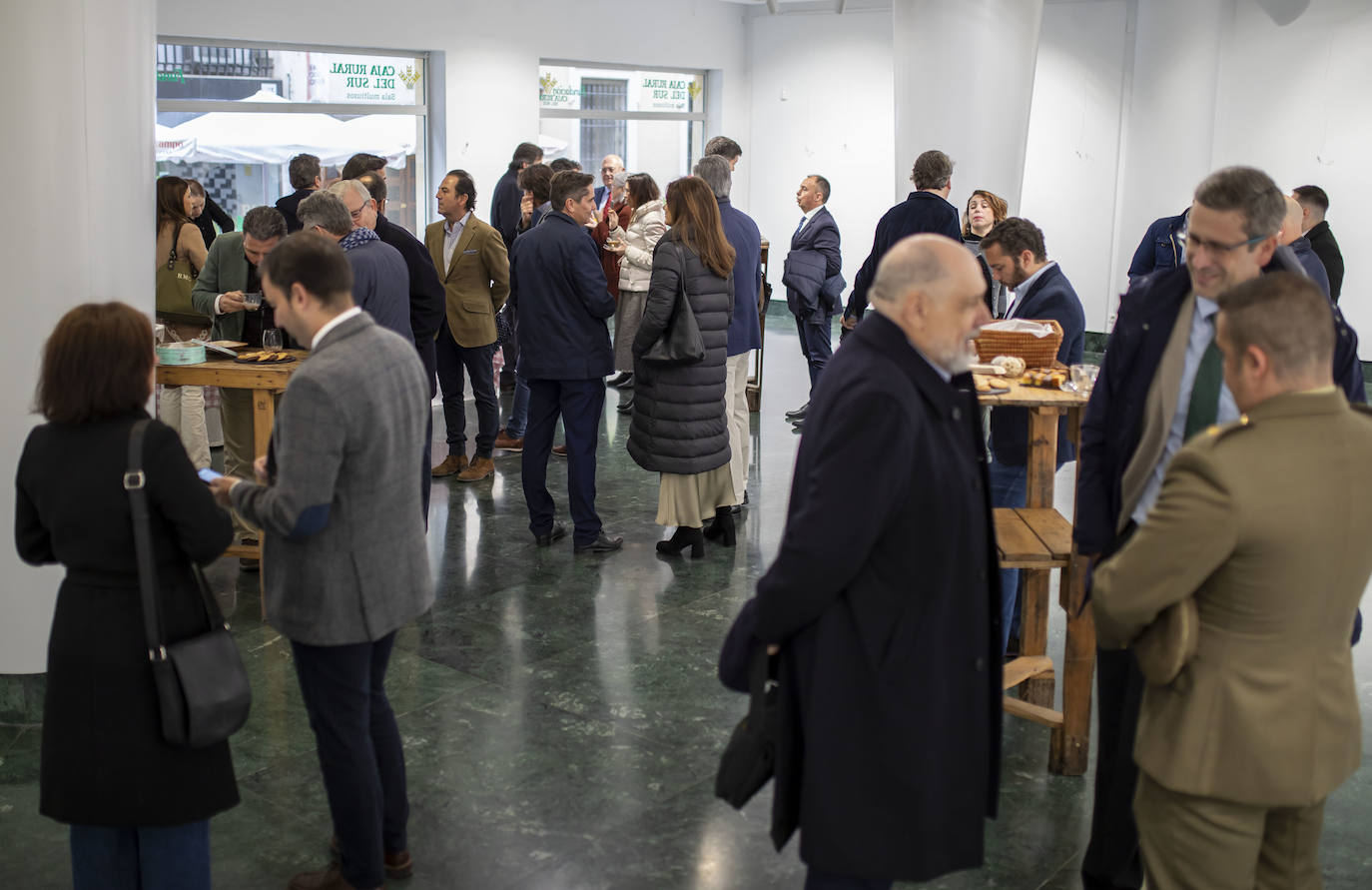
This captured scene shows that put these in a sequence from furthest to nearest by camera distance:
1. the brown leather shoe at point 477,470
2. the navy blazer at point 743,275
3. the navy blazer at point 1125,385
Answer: the brown leather shoe at point 477,470 < the navy blazer at point 743,275 < the navy blazer at point 1125,385

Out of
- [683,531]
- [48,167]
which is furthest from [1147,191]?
[48,167]

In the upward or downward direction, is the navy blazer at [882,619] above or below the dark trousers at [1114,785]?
above

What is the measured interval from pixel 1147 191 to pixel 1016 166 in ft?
9.46

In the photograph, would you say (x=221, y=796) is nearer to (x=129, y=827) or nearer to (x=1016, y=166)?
(x=129, y=827)

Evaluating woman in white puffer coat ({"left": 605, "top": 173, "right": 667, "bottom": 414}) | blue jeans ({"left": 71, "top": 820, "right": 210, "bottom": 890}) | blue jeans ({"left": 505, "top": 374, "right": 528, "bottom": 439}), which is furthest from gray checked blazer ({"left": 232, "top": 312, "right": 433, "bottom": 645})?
blue jeans ({"left": 505, "top": 374, "right": 528, "bottom": 439})

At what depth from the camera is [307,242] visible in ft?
9.96

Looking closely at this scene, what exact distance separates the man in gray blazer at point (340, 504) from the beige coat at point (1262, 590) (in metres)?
1.57

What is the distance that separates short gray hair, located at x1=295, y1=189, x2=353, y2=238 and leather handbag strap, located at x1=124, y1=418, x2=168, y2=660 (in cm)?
277

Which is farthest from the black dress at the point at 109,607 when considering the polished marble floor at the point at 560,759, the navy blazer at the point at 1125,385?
the navy blazer at the point at 1125,385

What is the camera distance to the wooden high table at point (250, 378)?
5.40m

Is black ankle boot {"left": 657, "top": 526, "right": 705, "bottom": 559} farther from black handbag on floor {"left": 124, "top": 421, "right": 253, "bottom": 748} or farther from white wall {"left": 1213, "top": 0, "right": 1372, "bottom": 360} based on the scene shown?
white wall {"left": 1213, "top": 0, "right": 1372, "bottom": 360}

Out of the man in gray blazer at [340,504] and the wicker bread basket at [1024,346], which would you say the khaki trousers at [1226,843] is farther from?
the wicker bread basket at [1024,346]

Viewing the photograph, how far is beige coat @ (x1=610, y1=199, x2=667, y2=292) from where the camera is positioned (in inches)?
295

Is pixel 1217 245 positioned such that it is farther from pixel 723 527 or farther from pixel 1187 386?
pixel 723 527
